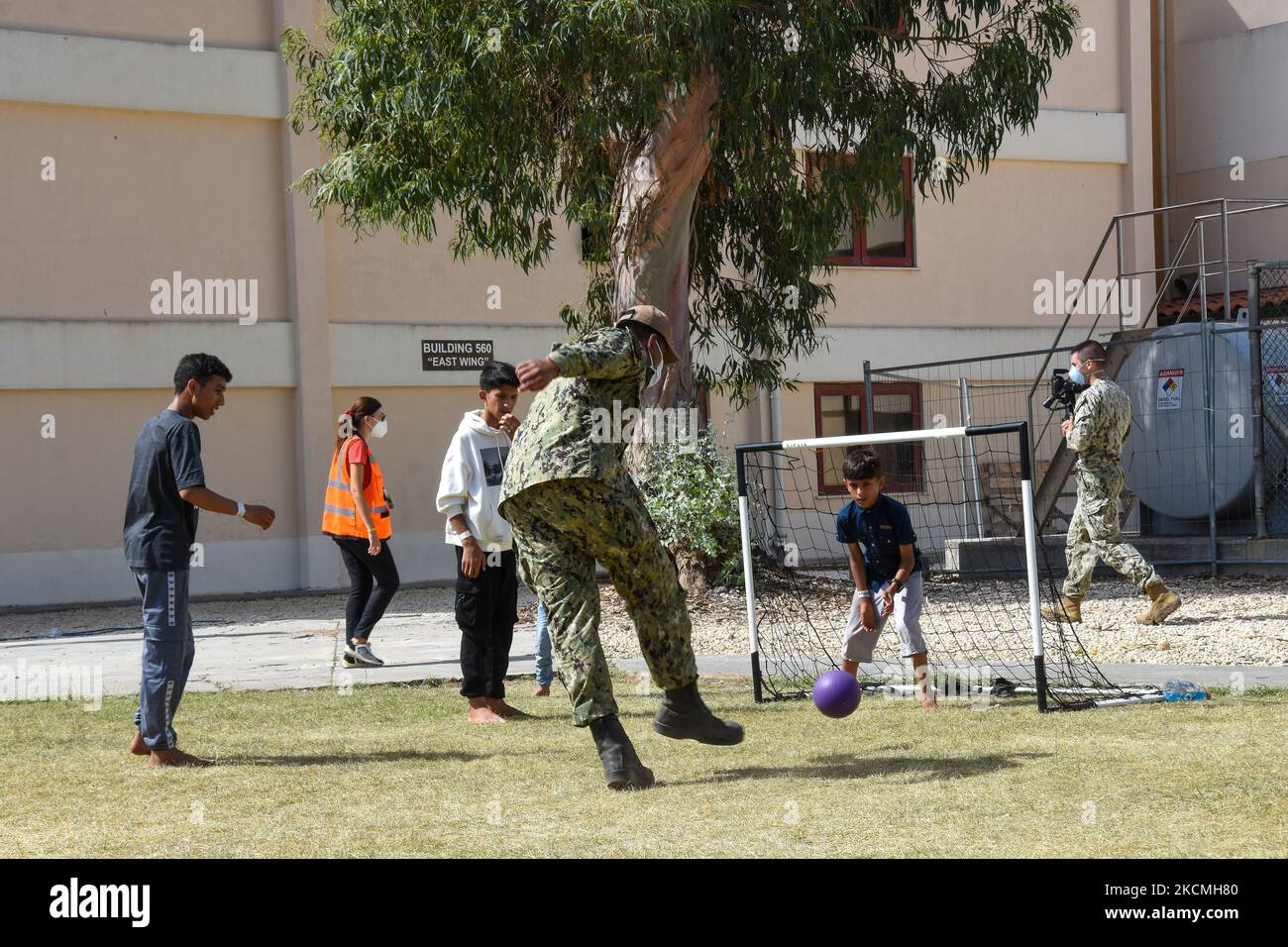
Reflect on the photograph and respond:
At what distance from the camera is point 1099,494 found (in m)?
11.2

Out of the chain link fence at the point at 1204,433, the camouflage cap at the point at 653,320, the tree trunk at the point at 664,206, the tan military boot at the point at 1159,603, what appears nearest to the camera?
the camouflage cap at the point at 653,320

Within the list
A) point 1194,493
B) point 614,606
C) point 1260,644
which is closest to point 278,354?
point 614,606

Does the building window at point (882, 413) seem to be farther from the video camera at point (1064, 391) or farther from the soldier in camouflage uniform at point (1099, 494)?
the soldier in camouflage uniform at point (1099, 494)

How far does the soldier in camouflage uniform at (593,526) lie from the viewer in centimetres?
557

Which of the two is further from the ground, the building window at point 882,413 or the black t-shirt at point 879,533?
the building window at point 882,413

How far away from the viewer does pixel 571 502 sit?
5594 mm

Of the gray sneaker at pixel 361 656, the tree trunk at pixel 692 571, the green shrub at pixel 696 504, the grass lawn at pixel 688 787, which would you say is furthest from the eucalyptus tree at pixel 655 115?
the grass lawn at pixel 688 787

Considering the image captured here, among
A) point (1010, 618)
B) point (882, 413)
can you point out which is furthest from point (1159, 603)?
point (882, 413)

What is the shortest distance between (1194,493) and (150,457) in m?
12.1

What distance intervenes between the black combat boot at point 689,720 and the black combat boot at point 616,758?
0.84 feet

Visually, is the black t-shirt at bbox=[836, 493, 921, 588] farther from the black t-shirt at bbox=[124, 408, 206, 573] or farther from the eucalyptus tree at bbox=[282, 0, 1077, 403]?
the eucalyptus tree at bbox=[282, 0, 1077, 403]

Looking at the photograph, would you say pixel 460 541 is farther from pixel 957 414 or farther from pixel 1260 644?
pixel 957 414

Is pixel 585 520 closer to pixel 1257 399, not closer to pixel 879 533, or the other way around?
pixel 879 533

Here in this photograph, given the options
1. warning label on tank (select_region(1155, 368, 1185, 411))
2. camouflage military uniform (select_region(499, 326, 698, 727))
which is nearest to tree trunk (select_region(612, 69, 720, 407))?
warning label on tank (select_region(1155, 368, 1185, 411))
